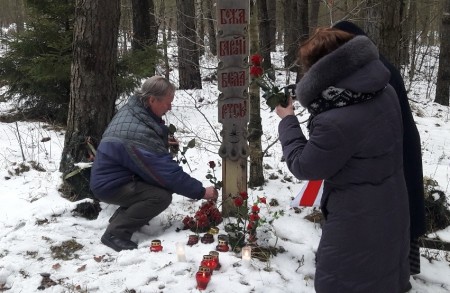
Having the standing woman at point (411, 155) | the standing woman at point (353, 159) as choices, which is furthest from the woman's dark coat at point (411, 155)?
the standing woman at point (353, 159)

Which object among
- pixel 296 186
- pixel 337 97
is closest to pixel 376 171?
pixel 337 97

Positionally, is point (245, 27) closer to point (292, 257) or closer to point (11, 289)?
point (292, 257)

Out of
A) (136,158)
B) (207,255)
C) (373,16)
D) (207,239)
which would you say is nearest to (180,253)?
(207,255)

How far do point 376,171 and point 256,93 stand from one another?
2822 mm

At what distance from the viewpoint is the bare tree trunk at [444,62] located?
36.3 feet

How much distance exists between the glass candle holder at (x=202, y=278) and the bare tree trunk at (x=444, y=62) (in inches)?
419

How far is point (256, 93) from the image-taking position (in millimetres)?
4719

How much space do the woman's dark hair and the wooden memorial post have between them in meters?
1.70

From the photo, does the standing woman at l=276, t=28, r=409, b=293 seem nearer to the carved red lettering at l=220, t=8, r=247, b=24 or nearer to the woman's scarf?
the woman's scarf

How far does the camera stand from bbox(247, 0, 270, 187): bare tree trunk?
449 cm

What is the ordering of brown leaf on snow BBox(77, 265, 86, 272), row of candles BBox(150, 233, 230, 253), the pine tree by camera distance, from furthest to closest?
1. the pine tree
2. row of candles BBox(150, 233, 230, 253)
3. brown leaf on snow BBox(77, 265, 86, 272)

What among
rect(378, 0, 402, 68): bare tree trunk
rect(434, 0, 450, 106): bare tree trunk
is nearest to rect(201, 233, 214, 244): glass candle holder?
rect(378, 0, 402, 68): bare tree trunk

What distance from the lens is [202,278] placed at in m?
3.07

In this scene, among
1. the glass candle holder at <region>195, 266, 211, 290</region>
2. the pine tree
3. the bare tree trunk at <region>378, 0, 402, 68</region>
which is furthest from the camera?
the pine tree
